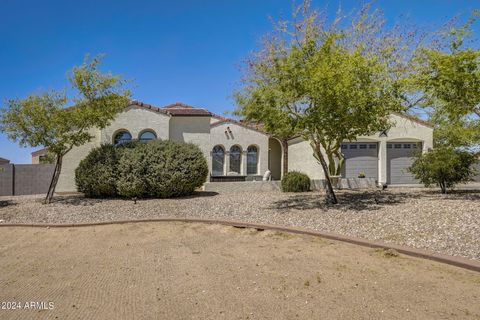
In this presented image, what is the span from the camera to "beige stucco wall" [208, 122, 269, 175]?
22078 millimetres

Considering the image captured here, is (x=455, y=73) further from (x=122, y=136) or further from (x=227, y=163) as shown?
(x=122, y=136)

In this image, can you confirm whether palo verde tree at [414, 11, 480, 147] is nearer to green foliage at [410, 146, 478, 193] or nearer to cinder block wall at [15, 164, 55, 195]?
green foliage at [410, 146, 478, 193]

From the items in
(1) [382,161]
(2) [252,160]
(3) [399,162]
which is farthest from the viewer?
(2) [252,160]

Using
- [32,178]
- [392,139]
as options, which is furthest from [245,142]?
[32,178]

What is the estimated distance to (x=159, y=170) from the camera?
44.8ft

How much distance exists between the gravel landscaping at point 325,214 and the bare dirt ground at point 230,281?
108cm

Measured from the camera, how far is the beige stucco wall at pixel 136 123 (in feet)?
60.6

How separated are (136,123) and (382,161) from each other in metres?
14.8

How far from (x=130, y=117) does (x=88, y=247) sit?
1193 centimetres

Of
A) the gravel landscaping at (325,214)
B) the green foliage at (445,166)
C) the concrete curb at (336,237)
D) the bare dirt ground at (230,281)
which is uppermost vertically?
the green foliage at (445,166)

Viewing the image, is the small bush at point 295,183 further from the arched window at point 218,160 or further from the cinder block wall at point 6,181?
the cinder block wall at point 6,181

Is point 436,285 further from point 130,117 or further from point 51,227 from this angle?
point 130,117

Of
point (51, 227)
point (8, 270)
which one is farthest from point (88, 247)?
point (51, 227)

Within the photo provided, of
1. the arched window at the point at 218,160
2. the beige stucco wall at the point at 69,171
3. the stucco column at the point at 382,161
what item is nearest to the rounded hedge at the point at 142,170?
the beige stucco wall at the point at 69,171
